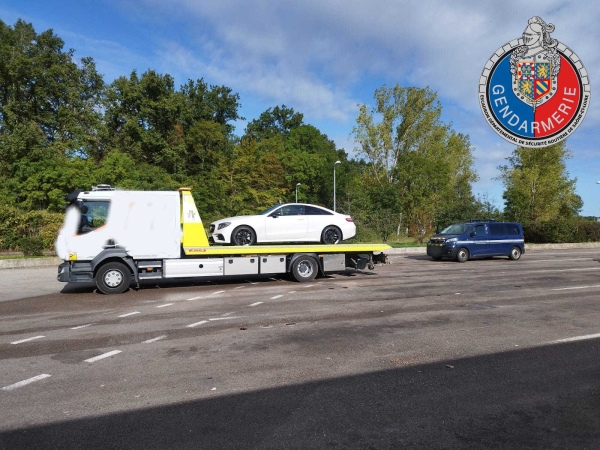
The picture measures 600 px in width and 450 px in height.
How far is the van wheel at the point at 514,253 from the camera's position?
20859mm

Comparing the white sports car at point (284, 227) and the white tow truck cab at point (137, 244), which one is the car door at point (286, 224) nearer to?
the white sports car at point (284, 227)

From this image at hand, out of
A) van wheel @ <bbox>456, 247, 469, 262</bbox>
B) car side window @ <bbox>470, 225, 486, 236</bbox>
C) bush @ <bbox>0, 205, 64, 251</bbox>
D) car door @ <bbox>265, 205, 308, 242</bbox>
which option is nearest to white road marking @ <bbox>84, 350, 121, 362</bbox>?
car door @ <bbox>265, 205, 308, 242</bbox>

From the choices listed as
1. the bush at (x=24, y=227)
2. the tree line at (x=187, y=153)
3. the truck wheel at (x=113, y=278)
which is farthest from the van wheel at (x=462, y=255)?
the bush at (x=24, y=227)

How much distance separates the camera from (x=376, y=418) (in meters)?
3.95

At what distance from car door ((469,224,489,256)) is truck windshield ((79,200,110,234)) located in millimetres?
15412

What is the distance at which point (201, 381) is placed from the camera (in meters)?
4.93

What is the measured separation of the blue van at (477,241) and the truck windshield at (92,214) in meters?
14.4

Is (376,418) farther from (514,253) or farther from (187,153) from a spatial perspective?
(187,153)

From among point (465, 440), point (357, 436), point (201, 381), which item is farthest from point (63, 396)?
point (465, 440)

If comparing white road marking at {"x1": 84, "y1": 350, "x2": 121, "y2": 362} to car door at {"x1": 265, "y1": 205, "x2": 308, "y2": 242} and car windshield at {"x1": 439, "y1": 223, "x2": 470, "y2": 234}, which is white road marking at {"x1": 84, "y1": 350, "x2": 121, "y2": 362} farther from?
car windshield at {"x1": 439, "y1": 223, "x2": 470, "y2": 234}

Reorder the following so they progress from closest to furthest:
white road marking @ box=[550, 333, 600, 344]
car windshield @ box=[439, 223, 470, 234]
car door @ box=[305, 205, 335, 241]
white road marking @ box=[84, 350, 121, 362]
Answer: white road marking @ box=[84, 350, 121, 362], white road marking @ box=[550, 333, 600, 344], car door @ box=[305, 205, 335, 241], car windshield @ box=[439, 223, 470, 234]

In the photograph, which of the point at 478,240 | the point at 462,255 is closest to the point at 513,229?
the point at 478,240

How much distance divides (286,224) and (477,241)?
11.0 meters

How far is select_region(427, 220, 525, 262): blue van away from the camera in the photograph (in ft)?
65.4
